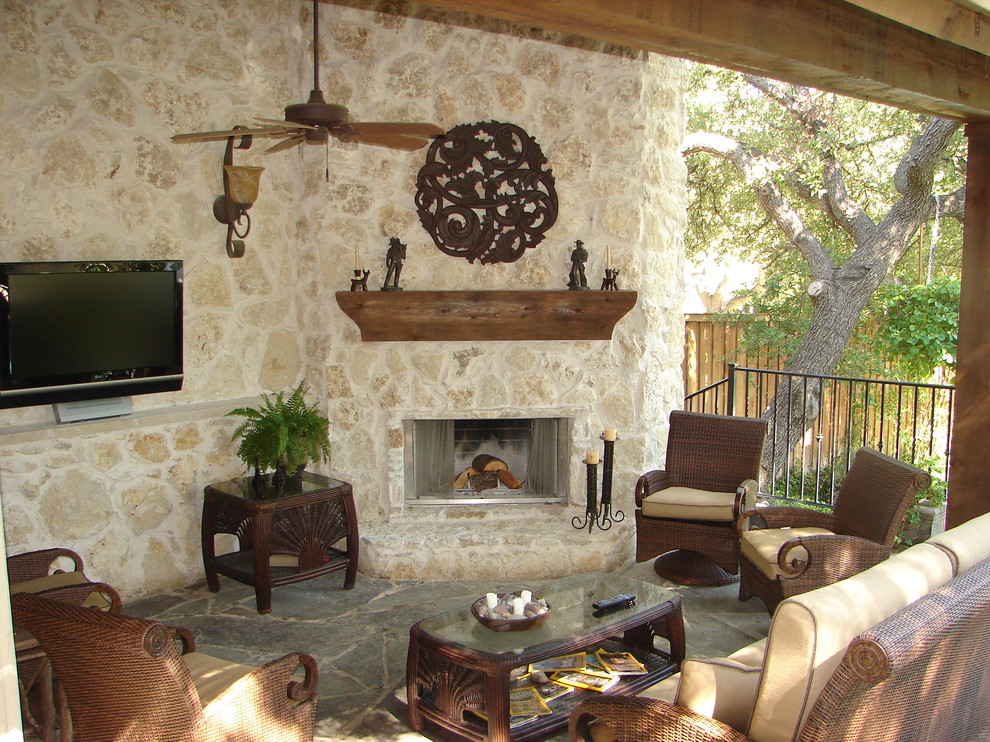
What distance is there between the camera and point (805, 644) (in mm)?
1925

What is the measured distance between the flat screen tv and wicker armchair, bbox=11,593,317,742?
1777mm

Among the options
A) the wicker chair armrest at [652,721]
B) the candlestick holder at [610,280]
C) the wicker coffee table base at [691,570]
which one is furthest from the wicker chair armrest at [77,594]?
the candlestick holder at [610,280]

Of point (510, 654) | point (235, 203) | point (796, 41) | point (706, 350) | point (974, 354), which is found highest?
point (796, 41)

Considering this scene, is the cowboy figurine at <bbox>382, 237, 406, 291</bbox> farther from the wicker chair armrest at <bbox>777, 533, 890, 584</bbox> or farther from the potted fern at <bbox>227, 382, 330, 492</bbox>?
the wicker chair armrest at <bbox>777, 533, 890, 584</bbox>

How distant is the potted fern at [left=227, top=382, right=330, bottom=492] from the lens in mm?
4246

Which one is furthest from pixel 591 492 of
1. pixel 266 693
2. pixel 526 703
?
pixel 266 693

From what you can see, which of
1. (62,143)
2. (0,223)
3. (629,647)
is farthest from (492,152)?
(629,647)

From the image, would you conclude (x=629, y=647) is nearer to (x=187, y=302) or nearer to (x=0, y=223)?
(x=187, y=302)

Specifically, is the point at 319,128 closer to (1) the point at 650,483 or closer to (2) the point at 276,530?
(2) the point at 276,530

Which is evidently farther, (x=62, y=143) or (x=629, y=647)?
(x=62, y=143)

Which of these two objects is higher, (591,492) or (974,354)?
(974,354)

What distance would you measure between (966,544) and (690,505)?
2035 mm

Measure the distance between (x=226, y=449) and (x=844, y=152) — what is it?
6908mm

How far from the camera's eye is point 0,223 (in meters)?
3.72
